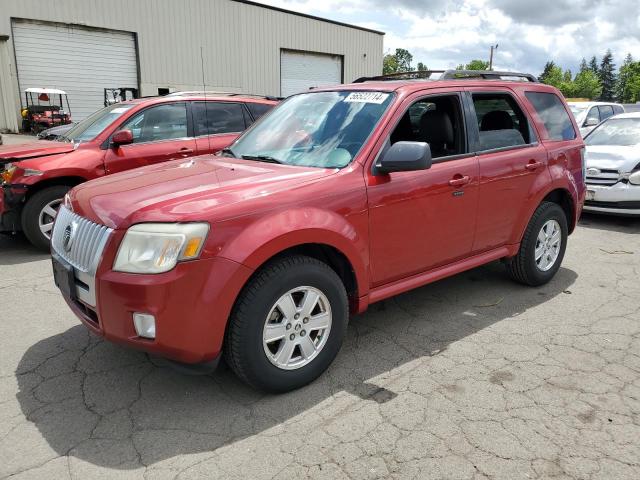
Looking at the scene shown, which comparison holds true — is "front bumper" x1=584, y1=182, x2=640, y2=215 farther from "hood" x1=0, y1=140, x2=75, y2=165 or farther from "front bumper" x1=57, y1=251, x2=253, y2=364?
"hood" x1=0, y1=140, x2=75, y2=165

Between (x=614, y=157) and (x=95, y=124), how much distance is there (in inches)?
294

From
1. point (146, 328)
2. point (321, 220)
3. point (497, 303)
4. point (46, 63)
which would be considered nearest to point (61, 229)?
point (146, 328)

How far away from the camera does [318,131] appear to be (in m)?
3.65

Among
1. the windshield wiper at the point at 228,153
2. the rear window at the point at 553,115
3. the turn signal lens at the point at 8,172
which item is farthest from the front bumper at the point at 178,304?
the turn signal lens at the point at 8,172

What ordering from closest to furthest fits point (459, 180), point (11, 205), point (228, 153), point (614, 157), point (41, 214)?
point (459, 180) < point (228, 153) < point (11, 205) < point (41, 214) < point (614, 157)

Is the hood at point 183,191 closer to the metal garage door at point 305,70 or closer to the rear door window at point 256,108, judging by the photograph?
the rear door window at point 256,108

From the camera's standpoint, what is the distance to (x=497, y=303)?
450cm

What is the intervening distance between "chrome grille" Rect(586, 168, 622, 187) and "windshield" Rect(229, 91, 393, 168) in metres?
5.54

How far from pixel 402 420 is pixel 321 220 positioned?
1194mm

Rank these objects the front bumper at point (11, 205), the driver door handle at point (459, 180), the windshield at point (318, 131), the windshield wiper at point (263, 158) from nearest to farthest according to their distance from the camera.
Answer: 1. the windshield at point (318, 131)
2. the windshield wiper at point (263, 158)
3. the driver door handle at point (459, 180)
4. the front bumper at point (11, 205)

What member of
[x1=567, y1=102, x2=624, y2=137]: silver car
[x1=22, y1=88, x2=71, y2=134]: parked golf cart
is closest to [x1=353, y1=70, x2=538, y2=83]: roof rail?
[x1=567, y1=102, x2=624, y2=137]: silver car

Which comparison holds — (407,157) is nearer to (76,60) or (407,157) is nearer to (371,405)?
(371,405)

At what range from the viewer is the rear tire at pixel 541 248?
4.61m

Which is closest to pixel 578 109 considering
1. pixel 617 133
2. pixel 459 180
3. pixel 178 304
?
pixel 617 133
